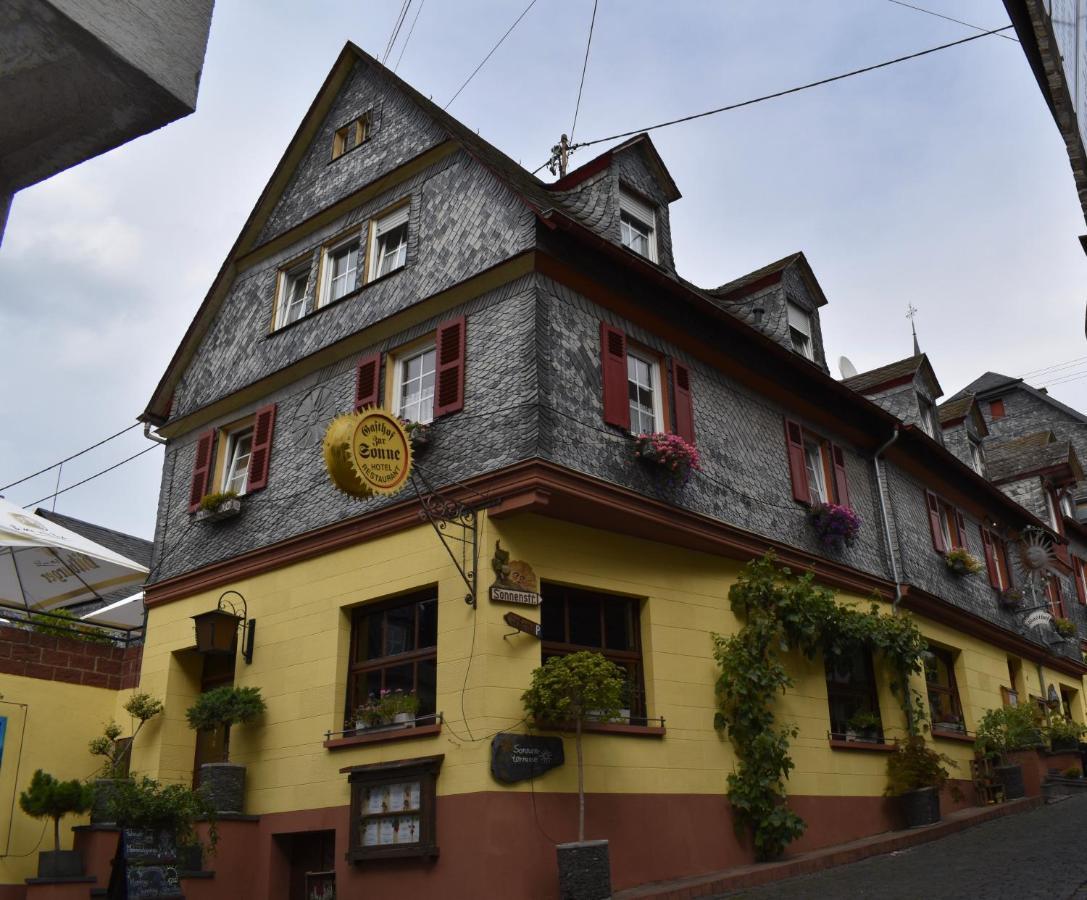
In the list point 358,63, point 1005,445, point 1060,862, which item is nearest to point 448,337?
point 358,63

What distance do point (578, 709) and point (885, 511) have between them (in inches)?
396

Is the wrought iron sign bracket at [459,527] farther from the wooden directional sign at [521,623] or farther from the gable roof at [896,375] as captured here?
the gable roof at [896,375]

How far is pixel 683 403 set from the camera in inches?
571

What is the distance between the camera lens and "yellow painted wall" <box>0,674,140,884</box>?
14.0 metres

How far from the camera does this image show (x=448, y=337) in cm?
1354

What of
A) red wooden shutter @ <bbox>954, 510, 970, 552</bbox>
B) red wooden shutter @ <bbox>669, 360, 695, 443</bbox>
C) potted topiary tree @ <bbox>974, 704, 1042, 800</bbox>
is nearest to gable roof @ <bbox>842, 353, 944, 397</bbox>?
red wooden shutter @ <bbox>954, 510, 970, 552</bbox>

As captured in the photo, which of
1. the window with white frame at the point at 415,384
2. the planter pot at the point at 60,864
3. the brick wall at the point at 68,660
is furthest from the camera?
the brick wall at the point at 68,660

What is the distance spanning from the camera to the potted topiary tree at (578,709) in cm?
1022

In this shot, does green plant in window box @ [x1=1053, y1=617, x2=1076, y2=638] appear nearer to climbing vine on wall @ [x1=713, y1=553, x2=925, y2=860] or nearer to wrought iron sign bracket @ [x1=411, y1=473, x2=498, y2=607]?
climbing vine on wall @ [x1=713, y1=553, x2=925, y2=860]

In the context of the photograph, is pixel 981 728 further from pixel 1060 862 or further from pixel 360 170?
pixel 360 170

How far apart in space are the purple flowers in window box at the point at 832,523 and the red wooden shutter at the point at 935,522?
475 centimetres

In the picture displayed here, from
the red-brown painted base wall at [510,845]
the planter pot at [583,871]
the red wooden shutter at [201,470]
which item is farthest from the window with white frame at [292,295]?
the planter pot at [583,871]

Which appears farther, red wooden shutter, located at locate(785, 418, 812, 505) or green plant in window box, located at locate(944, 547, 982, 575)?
green plant in window box, located at locate(944, 547, 982, 575)

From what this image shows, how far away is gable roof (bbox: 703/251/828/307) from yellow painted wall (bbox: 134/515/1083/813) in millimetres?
6302
